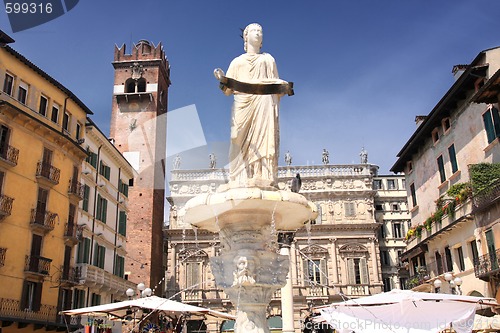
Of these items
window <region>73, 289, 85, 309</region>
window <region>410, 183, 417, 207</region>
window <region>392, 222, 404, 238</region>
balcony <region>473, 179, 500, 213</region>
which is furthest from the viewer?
window <region>392, 222, 404, 238</region>

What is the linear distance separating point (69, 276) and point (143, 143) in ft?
71.4

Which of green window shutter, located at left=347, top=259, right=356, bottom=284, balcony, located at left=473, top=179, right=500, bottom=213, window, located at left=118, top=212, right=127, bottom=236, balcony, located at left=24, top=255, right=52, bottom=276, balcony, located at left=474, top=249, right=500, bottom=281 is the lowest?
balcony, located at left=474, top=249, right=500, bottom=281

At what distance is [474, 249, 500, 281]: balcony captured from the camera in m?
20.6

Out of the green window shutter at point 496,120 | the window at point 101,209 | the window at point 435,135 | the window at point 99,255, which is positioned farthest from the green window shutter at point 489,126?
the window at point 99,255

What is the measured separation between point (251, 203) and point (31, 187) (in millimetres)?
20275

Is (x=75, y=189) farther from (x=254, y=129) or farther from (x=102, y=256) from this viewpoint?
(x=254, y=129)

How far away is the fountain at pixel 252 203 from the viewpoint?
7805 mm

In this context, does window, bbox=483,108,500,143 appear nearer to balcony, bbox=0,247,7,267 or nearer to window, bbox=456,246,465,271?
window, bbox=456,246,465,271

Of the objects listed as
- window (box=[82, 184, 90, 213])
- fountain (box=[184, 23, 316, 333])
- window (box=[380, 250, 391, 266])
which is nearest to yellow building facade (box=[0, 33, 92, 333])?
window (box=[82, 184, 90, 213])

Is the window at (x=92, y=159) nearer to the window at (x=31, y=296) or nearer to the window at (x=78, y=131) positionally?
the window at (x=78, y=131)

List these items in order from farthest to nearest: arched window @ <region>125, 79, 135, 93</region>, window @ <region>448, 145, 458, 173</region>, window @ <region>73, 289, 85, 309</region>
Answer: arched window @ <region>125, 79, 135, 93</region>, window @ <region>73, 289, 85, 309</region>, window @ <region>448, 145, 458, 173</region>

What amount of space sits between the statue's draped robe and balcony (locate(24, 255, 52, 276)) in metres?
18.8

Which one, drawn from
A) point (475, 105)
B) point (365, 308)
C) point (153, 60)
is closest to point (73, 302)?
point (365, 308)

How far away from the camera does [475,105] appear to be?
2361 cm
